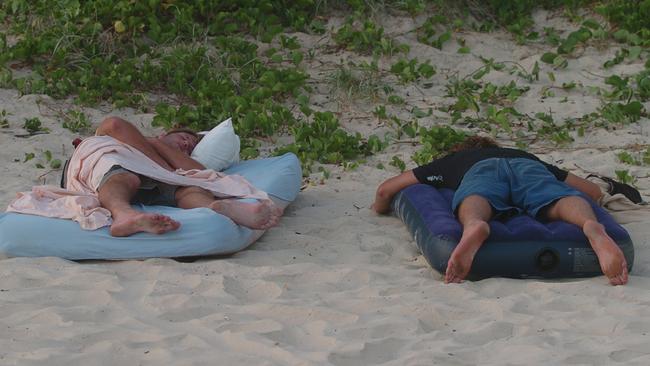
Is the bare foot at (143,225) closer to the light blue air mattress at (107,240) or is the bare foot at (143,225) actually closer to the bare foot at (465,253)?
the light blue air mattress at (107,240)

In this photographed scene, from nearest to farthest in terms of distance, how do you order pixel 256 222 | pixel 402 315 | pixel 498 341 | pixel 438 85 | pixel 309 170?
pixel 498 341
pixel 402 315
pixel 256 222
pixel 309 170
pixel 438 85

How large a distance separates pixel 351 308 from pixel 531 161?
170cm

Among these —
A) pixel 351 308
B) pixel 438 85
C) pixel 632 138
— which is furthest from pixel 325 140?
pixel 351 308

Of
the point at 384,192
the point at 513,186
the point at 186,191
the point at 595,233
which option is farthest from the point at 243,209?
the point at 595,233

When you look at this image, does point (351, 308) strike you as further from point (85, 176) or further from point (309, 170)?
point (309, 170)

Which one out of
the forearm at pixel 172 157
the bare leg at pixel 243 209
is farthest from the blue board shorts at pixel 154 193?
the forearm at pixel 172 157

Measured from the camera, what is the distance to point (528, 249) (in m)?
5.20

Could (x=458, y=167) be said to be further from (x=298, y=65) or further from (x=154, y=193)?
(x=298, y=65)

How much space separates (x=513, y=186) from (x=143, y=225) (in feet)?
6.18

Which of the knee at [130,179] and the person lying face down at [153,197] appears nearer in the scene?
the person lying face down at [153,197]

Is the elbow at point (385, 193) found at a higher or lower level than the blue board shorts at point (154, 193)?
lower

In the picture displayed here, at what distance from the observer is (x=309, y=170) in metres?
7.32

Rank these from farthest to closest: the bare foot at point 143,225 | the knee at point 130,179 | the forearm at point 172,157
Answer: the forearm at point 172,157 → the knee at point 130,179 → the bare foot at point 143,225

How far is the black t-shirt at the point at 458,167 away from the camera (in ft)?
19.9
